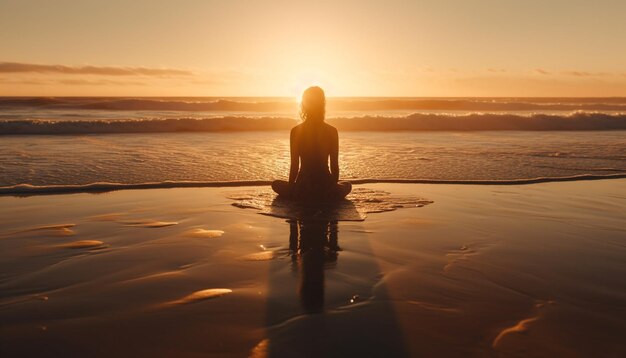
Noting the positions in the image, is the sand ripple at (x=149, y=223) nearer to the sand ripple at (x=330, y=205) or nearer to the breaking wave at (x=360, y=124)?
the sand ripple at (x=330, y=205)

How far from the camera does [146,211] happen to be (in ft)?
17.2

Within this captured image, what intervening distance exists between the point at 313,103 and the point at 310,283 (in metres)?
2.98

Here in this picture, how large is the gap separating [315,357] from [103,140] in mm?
12505

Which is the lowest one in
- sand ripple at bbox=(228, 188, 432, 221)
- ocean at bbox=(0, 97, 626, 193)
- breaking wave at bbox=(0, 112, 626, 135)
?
sand ripple at bbox=(228, 188, 432, 221)

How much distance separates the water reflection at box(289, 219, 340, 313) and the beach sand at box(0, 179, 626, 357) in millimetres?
16

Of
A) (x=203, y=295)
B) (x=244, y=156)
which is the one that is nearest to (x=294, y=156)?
(x=203, y=295)

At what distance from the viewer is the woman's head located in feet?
18.3

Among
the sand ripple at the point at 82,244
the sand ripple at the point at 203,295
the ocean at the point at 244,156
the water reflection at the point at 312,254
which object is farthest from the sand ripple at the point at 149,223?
the ocean at the point at 244,156

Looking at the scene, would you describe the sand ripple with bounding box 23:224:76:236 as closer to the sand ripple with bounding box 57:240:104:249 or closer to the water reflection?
the sand ripple with bounding box 57:240:104:249

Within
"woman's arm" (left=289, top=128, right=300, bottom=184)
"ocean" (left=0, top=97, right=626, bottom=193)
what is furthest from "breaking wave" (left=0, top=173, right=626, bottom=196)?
"woman's arm" (left=289, top=128, right=300, bottom=184)

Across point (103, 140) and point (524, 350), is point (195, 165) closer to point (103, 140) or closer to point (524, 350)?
point (103, 140)

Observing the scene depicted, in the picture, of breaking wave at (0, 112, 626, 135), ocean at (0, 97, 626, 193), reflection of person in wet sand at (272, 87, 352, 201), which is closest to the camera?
Answer: reflection of person in wet sand at (272, 87, 352, 201)

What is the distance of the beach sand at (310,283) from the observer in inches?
89.0

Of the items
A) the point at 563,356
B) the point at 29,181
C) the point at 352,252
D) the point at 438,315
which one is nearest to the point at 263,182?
the point at 29,181
